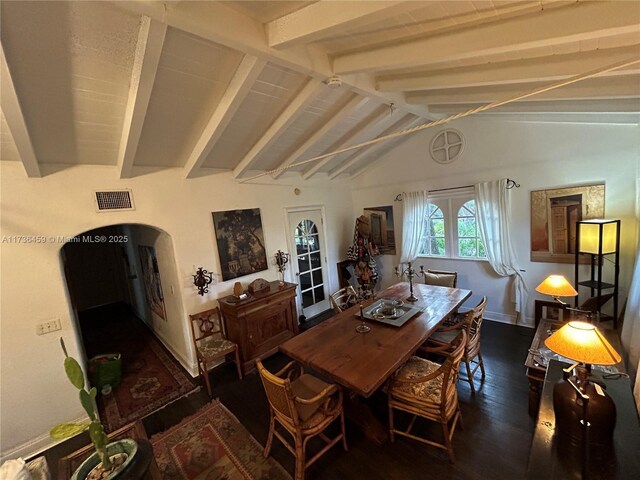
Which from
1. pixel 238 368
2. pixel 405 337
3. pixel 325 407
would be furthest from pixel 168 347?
pixel 405 337

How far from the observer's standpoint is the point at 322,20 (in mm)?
Result: 1399

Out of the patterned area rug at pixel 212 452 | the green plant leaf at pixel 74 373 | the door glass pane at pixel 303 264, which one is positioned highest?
the green plant leaf at pixel 74 373

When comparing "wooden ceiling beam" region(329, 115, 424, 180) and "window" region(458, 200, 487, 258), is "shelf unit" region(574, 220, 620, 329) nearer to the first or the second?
"window" region(458, 200, 487, 258)

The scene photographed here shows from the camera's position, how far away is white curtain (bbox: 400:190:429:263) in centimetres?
454

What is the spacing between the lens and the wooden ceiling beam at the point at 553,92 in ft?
6.63

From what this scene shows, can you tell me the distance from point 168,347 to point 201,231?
204cm

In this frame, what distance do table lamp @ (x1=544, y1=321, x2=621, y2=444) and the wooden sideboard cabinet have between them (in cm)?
281

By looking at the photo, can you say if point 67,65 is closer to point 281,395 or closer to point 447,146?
point 281,395

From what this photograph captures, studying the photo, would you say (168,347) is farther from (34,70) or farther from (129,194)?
(34,70)

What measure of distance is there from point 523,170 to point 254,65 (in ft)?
12.3

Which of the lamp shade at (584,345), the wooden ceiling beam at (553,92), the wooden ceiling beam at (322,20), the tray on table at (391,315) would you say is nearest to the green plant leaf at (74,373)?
the wooden ceiling beam at (322,20)

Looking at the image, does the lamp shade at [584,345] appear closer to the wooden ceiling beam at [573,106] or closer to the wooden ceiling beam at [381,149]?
the wooden ceiling beam at [573,106]

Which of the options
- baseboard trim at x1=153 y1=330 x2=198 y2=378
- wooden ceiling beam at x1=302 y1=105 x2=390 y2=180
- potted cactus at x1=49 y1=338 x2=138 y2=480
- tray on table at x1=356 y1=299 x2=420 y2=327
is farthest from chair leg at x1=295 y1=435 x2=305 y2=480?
wooden ceiling beam at x1=302 y1=105 x2=390 y2=180

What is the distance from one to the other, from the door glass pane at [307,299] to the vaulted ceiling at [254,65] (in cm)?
277
